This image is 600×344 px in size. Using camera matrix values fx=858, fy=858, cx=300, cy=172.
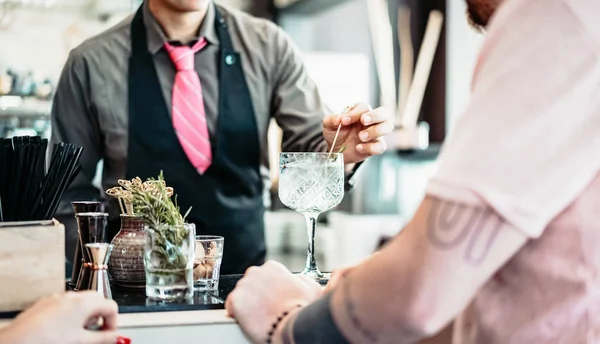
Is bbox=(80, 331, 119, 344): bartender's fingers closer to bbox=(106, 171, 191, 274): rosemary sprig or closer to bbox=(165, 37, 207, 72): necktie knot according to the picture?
bbox=(106, 171, 191, 274): rosemary sprig

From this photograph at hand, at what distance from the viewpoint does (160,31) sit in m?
2.23

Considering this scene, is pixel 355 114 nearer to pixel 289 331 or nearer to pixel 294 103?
pixel 294 103

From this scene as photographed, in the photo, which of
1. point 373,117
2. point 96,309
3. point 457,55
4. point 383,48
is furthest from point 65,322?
point 457,55

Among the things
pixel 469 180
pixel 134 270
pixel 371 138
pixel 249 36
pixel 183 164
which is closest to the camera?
pixel 469 180

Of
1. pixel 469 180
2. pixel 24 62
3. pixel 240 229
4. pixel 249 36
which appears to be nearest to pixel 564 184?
pixel 469 180

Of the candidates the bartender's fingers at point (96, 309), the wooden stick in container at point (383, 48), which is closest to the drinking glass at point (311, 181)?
the bartender's fingers at point (96, 309)

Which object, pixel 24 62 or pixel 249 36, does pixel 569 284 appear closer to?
pixel 249 36

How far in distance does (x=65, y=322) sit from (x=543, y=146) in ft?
1.87

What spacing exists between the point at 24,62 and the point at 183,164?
180 cm

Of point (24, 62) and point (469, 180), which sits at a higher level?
point (469, 180)

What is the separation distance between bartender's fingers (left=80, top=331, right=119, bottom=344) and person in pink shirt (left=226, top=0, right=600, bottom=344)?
12.4 inches

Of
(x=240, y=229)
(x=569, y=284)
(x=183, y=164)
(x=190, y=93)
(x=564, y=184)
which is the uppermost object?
(x=564, y=184)

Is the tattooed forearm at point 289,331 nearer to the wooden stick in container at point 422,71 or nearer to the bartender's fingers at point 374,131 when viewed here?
the bartender's fingers at point 374,131

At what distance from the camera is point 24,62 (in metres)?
3.67
